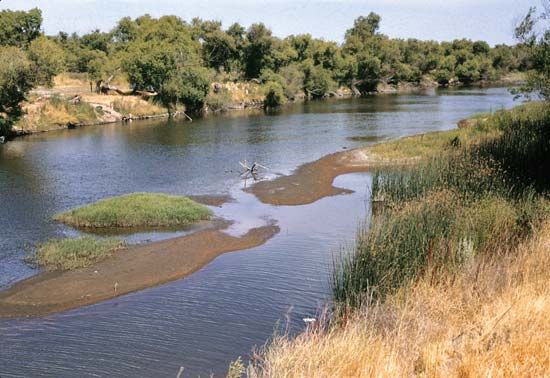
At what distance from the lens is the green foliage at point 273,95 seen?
73438 mm

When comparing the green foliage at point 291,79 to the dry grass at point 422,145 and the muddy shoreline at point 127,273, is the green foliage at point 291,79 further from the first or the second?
the muddy shoreline at point 127,273

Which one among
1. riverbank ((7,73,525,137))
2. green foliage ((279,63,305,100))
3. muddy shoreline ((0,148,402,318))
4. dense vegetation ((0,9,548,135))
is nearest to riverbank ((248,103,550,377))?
muddy shoreline ((0,148,402,318))

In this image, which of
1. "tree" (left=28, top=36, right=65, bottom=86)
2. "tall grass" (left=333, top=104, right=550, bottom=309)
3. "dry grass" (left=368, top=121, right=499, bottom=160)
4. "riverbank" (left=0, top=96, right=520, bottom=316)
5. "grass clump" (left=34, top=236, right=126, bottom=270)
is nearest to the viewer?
"tall grass" (left=333, top=104, right=550, bottom=309)

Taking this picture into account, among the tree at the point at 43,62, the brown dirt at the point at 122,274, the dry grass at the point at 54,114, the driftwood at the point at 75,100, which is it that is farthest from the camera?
the driftwood at the point at 75,100

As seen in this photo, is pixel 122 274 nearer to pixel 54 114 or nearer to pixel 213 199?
pixel 213 199

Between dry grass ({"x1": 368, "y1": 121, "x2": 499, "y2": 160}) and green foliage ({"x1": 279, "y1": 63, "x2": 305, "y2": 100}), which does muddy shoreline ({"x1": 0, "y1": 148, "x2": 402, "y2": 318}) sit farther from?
green foliage ({"x1": 279, "y1": 63, "x2": 305, "y2": 100})

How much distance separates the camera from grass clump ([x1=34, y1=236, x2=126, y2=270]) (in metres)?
17.1

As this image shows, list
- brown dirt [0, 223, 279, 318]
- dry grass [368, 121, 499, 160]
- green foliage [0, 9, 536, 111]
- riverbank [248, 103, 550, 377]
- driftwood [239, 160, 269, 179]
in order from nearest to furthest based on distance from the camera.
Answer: riverbank [248, 103, 550, 377]
brown dirt [0, 223, 279, 318]
driftwood [239, 160, 269, 179]
dry grass [368, 121, 499, 160]
green foliage [0, 9, 536, 111]

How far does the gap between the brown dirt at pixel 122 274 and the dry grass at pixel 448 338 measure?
7992 mm

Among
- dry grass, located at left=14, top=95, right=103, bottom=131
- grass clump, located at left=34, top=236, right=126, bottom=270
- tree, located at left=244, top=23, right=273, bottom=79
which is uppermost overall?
tree, located at left=244, top=23, right=273, bottom=79

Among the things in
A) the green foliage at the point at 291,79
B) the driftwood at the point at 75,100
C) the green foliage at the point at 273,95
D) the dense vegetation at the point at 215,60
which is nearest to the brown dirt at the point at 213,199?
the dense vegetation at the point at 215,60

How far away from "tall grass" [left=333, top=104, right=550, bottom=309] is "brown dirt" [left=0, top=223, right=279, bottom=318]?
18.4ft

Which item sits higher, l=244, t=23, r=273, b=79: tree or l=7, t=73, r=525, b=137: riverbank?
l=244, t=23, r=273, b=79: tree

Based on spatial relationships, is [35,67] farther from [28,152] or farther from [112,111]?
[112,111]
